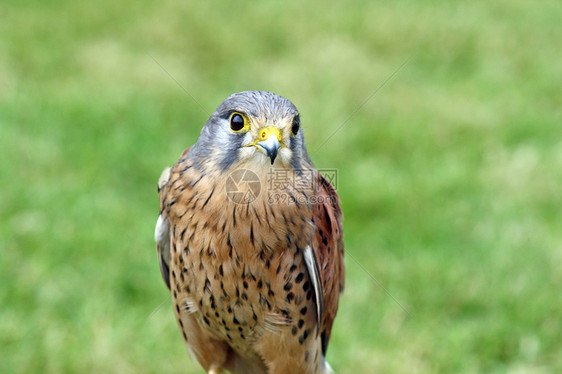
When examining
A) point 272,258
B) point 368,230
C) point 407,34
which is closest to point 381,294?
point 368,230

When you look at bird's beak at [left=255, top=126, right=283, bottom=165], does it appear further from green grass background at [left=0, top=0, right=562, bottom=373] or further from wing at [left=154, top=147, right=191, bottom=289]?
green grass background at [left=0, top=0, right=562, bottom=373]

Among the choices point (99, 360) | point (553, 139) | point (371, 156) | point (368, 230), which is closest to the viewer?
point (99, 360)

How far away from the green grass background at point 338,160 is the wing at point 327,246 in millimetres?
1060

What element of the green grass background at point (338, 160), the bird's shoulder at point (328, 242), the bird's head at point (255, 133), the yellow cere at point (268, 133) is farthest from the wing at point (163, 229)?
the green grass background at point (338, 160)

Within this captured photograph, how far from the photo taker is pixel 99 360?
3912 millimetres

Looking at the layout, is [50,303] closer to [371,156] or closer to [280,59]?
[371,156]

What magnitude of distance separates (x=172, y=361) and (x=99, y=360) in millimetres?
455

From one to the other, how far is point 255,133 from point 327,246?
0.76 m

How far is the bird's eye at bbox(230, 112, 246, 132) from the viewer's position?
2607 millimetres

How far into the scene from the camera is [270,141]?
2.49 m

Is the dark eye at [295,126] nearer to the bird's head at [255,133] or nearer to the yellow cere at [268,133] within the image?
the bird's head at [255,133]

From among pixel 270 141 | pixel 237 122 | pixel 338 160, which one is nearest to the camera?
pixel 270 141

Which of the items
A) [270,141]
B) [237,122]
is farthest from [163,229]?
[270,141]

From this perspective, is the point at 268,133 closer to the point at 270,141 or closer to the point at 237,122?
the point at 270,141
